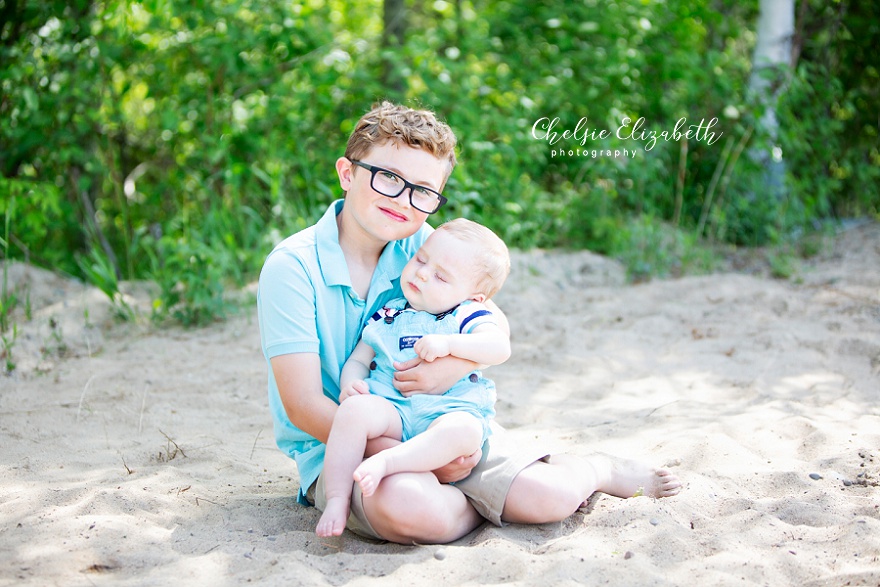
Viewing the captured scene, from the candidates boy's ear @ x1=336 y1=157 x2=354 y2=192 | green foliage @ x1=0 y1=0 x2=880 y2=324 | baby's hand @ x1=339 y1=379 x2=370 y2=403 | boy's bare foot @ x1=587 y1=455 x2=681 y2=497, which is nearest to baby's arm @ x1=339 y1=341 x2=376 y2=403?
baby's hand @ x1=339 y1=379 x2=370 y2=403

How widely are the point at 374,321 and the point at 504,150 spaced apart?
3310mm

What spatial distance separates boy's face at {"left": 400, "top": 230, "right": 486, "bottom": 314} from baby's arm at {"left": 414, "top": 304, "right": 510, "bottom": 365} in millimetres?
128

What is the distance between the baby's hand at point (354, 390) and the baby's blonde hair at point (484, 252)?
0.46 meters

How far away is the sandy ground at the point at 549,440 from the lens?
2.02 meters

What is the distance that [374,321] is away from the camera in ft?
7.94

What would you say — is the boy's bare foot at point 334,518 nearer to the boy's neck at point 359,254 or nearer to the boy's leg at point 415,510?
the boy's leg at point 415,510

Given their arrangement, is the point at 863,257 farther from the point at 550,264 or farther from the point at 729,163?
the point at 550,264

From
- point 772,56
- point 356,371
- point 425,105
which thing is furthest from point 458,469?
point 772,56

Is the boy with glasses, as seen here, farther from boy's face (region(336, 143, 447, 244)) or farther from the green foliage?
the green foliage

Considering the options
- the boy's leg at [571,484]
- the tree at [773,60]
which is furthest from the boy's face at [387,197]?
the tree at [773,60]

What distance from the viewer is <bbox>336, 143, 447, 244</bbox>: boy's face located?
7.91 ft

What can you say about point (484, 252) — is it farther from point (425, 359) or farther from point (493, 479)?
point (493, 479)

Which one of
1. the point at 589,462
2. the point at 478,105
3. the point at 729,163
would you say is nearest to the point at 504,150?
the point at 478,105

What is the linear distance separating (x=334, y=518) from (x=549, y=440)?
3.70ft
